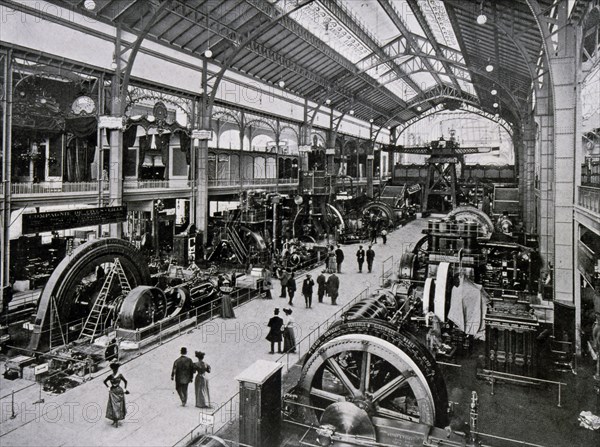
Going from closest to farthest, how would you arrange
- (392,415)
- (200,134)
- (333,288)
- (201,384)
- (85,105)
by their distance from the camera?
(392,415)
(201,384)
(333,288)
(85,105)
(200,134)

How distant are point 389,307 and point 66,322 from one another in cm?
834

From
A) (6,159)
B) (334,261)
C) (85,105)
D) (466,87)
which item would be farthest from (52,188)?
(466,87)

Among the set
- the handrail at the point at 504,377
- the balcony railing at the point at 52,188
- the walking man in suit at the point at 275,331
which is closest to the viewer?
the handrail at the point at 504,377

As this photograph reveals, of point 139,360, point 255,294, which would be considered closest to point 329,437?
point 139,360

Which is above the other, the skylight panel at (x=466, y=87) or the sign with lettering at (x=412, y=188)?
the skylight panel at (x=466, y=87)

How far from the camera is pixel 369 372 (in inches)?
274

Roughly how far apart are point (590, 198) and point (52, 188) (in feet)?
57.3

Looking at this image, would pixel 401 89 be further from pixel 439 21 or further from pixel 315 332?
pixel 315 332

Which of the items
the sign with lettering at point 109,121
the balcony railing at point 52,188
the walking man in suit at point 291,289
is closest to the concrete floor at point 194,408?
the walking man in suit at point 291,289

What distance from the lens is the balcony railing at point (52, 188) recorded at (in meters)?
17.0

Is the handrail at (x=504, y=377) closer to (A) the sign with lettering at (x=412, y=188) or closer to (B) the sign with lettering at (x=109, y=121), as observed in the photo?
(B) the sign with lettering at (x=109, y=121)

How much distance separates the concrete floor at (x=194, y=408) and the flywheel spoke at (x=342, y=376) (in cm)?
104

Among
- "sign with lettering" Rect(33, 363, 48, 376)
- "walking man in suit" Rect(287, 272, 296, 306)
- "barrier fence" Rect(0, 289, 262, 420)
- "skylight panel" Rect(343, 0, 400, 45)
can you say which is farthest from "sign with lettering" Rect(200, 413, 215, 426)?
"skylight panel" Rect(343, 0, 400, 45)

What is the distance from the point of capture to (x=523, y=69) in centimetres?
2433
